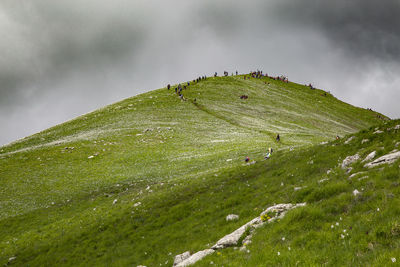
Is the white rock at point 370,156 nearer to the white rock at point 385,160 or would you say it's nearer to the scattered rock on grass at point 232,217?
the white rock at point 385,160

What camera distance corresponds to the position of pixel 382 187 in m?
12.2

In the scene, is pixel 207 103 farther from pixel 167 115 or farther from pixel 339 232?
pixel 339 232

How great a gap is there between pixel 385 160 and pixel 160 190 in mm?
23434

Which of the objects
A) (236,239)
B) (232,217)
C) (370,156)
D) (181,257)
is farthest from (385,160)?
(181,257)

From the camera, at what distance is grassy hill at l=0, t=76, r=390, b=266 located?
13367 millimetres

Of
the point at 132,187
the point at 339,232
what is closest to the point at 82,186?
the point at 132,187

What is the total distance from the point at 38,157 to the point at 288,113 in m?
79.7

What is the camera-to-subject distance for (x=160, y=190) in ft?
99.8

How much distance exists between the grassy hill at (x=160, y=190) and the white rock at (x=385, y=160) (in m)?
1.43

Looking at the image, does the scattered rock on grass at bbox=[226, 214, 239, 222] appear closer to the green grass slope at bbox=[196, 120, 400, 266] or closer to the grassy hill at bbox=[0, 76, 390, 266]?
the grassy hill at bbox=[0, 76, 390, 266]

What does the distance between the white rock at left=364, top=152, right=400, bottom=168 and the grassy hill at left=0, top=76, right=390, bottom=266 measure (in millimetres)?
1435

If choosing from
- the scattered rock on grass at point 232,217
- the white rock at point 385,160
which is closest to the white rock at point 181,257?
the scattered rock on grass at point 232,217

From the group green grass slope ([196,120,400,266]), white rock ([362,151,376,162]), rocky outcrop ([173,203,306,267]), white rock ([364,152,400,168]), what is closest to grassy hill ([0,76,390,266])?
green grass slope ([196,120,400,266])

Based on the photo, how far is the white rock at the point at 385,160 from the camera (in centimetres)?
1471
